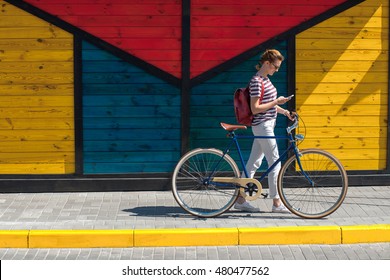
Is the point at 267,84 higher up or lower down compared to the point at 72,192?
higher up

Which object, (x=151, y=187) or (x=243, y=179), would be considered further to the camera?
(x=151, y=187)

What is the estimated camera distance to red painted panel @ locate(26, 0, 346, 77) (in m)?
10.1

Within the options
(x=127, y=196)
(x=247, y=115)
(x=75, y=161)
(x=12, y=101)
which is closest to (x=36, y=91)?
(x=12, y=101)

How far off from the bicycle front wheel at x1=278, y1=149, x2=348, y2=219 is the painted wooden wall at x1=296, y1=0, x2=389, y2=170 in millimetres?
1162

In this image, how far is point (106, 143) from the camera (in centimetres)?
1027

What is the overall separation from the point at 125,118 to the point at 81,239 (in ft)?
7.88

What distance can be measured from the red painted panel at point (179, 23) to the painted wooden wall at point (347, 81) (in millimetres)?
319

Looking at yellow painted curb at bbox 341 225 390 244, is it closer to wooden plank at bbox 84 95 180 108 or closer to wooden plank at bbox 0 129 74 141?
wooden plank at bbox 84 95 180 108

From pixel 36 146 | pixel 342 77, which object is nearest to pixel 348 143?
pixel 342 77

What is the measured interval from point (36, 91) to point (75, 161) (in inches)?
36.3

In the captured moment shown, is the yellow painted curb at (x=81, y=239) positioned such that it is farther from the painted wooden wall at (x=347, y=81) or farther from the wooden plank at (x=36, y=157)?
the painted wooden wall at (x=347, y=81)

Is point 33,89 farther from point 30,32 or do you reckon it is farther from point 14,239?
point 14,239

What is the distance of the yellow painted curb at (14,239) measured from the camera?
816 cm

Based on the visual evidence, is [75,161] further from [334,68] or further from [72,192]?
[334,68]
